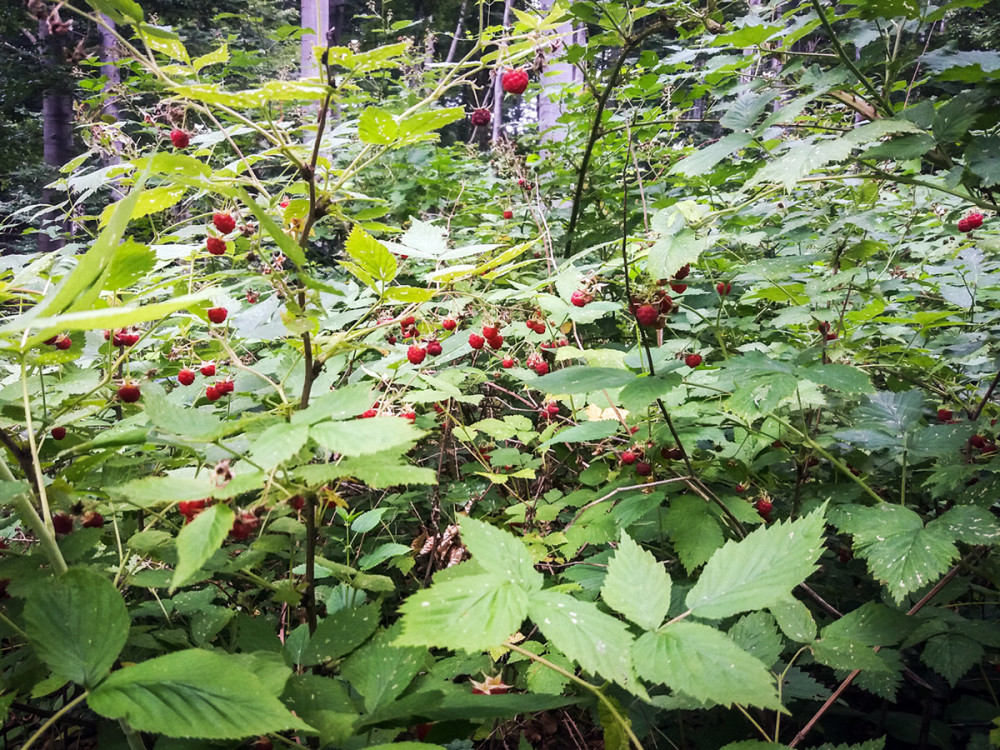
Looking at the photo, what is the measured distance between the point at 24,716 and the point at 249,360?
3.92 feet

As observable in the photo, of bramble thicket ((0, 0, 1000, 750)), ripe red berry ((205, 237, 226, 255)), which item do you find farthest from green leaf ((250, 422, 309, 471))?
ripe red berry ((205, 237, 226, 255))

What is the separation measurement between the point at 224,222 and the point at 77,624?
36.2 inches

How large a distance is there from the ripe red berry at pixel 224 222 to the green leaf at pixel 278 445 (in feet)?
2.67

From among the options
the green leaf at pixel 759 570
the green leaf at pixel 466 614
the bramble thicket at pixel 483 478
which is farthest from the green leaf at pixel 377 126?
the green leaf at pixel 759 570

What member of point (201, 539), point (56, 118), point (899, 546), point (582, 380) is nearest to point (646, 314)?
point (582, 380)

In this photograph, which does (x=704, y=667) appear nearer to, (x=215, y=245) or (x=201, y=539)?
(x=201, y=539)

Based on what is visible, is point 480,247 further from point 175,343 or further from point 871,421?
point 175,343

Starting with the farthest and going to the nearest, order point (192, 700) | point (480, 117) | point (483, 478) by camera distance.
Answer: point (483, 478)
point (480, 117)
point (192, 700)

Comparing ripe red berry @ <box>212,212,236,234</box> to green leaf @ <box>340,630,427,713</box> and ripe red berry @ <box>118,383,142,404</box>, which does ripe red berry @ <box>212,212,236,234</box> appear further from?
green leaf @ <box>340,630,427,713</box>

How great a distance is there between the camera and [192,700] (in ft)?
2.04

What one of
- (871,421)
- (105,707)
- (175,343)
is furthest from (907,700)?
(175,343)

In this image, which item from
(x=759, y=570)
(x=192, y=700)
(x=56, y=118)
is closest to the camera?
(x=192, y=700)

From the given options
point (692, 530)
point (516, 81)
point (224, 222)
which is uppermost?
point (516, 81)

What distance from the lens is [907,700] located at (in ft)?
5.71
